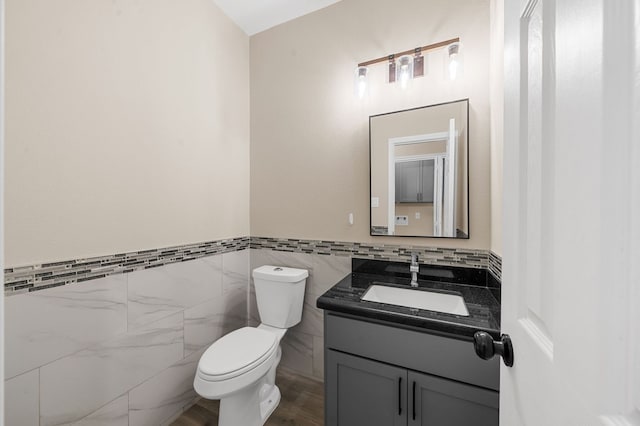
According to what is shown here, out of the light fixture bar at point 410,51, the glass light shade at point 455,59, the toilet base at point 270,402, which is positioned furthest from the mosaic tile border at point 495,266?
the toilet base at point 270,402

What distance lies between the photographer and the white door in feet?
0.85

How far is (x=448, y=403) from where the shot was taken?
3.28ft

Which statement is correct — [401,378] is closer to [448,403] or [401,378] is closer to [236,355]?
[448,403]

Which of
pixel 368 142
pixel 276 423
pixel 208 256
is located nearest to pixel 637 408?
pixel 368 142

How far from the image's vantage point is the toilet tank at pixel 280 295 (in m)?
1.73

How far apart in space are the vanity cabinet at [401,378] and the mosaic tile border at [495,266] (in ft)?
1.44

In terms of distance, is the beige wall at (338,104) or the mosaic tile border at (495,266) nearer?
the mosaic tile border at (495,266)

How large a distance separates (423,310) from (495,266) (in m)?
0.49

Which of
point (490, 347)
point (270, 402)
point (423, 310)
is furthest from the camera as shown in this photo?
point (270, 402)

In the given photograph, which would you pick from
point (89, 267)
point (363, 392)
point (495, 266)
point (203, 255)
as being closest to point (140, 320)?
point (89, 267)

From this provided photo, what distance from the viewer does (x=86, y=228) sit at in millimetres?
1183

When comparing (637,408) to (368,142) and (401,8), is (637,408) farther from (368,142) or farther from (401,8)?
(401,8)

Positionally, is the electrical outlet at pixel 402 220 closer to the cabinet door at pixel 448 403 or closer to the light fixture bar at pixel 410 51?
the cabinet door at pixel 448 403

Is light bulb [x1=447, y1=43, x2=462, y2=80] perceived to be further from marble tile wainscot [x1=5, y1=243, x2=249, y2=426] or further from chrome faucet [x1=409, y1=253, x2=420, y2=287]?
marble tile wainscot [x1=5, y1=243, x2=249, y2=426]
